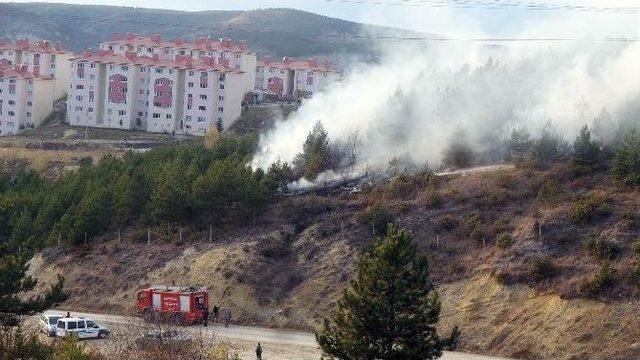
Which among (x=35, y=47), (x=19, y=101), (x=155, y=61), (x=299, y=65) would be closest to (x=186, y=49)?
(x=155, y=61)

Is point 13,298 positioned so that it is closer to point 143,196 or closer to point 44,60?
point 143,196

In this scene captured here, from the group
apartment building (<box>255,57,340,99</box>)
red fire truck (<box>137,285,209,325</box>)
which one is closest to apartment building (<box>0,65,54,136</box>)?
apartment building (<box>255,57,340,99</box>)

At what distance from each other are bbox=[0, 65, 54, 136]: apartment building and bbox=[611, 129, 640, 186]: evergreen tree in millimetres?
67361

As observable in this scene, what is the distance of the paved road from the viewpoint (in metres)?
35.6

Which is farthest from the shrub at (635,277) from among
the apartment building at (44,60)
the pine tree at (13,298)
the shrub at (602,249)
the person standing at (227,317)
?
the apartment building at (44,60)

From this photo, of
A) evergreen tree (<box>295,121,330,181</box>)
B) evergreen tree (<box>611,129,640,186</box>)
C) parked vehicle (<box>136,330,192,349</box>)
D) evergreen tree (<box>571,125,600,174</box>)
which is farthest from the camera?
evergreen tree (<box>295,121,330,181</box>)

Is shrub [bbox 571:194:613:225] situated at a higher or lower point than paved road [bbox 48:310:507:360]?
higher

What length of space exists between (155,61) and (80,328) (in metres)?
60.7

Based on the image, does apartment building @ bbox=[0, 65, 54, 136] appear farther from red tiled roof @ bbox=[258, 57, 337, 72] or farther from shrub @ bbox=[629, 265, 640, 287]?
shrub @ bbox=[629, 265, 640, 287]

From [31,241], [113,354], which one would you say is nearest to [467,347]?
[113,354]

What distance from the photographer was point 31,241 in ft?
167

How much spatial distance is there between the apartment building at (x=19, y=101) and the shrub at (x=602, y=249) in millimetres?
70431

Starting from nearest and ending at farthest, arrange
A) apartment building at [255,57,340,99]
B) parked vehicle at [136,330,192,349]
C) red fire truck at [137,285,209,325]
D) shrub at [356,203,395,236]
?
1. parked vehicle at [136,330,192,349]
2. red fire truck at [137,285,209,325]
3. shrub at [356,203,395,236]
4. apartment building at [255,57,340,99]

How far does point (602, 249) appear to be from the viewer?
38250 mm
